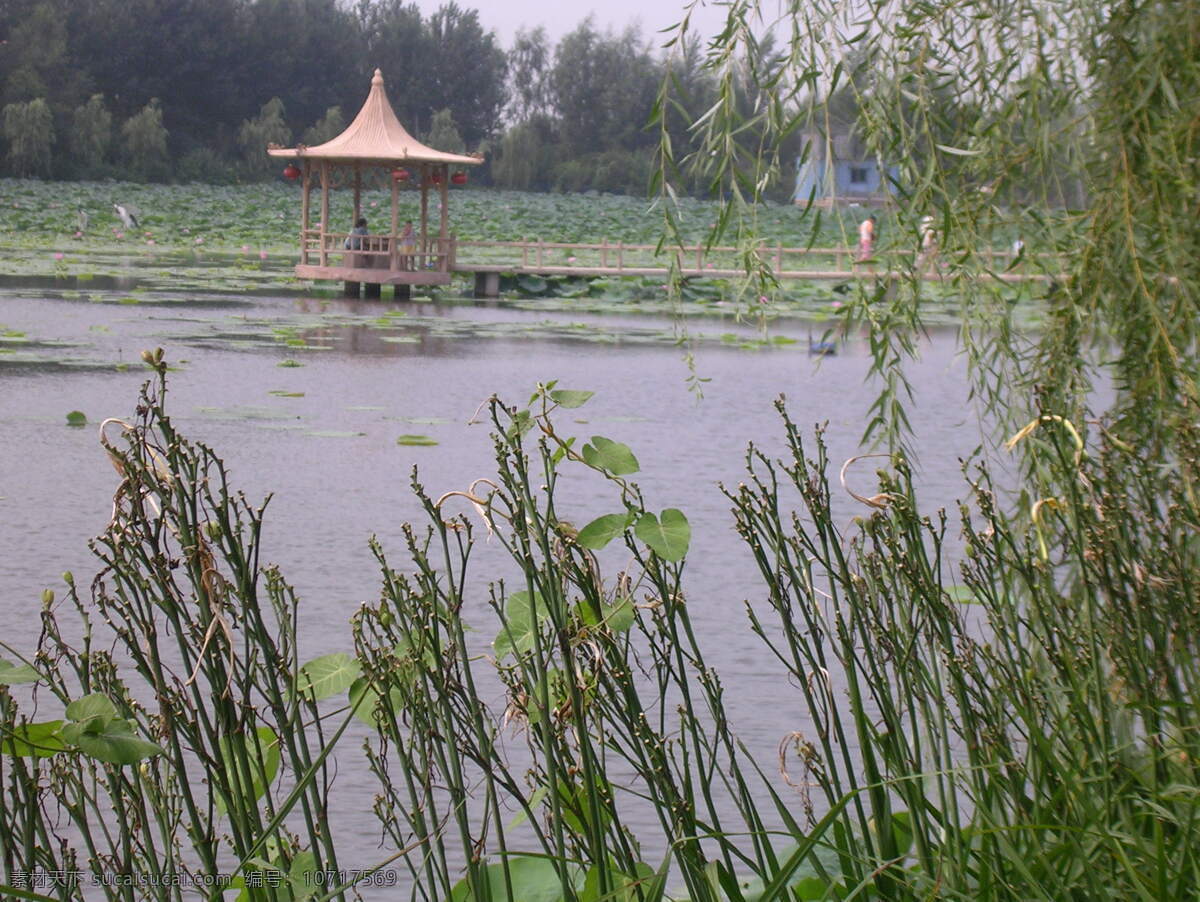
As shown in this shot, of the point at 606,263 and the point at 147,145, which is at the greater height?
the point at 147,145

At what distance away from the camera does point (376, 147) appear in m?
19.1

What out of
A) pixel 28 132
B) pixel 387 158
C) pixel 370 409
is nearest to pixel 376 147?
pixel 387 158

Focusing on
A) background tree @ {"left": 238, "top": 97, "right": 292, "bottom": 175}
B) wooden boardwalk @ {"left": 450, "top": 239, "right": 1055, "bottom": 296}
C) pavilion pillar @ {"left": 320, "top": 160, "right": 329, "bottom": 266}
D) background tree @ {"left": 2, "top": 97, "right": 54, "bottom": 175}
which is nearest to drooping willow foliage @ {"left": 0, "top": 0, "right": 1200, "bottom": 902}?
wooden boardwalk @ {"left": 450, "top": 239, "right": 1055, "bottom": 296}

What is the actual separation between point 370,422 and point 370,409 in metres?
0.40

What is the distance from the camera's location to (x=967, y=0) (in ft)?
8.46

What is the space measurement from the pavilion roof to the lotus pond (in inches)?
80.6

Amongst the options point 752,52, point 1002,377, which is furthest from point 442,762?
point 1002,377

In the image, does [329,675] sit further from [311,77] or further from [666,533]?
[311,77]

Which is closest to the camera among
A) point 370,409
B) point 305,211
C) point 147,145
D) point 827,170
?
point 827,170

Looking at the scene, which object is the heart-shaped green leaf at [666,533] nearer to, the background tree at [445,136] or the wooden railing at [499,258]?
the wooden railing at [499,258]

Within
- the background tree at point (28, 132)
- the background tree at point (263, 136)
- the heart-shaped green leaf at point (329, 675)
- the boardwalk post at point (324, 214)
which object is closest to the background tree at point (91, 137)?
the background tree at point (28, 132)

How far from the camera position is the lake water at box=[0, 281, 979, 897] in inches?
169

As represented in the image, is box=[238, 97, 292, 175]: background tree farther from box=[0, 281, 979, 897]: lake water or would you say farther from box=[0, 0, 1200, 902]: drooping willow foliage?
box=[0, 0, 1200, 902]: drooping willow foliage

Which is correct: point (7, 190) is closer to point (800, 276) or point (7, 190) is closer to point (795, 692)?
point (800, 276)
